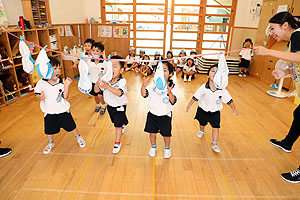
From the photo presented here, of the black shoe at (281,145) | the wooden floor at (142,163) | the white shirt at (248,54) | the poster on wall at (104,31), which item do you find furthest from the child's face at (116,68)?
the white shirt at (248,54)

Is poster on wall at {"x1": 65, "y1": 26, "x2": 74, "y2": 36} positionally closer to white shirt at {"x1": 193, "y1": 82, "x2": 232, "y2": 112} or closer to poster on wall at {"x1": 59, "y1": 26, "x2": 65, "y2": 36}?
poster on wall at {"x1": 59, "y1": 26, "x2": 65, "y2": 36}

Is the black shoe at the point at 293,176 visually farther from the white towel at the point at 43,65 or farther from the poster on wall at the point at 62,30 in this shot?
the poster on wall at the point at 62,30

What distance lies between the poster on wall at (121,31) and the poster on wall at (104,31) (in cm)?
20

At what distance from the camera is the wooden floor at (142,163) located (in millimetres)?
2076

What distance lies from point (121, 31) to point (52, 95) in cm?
513

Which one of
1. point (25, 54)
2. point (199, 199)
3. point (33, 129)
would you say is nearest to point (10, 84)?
point (33, 129)

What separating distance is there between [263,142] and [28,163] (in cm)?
302

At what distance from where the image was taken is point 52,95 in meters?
2.37

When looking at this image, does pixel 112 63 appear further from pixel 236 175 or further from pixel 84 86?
pixel 236 175

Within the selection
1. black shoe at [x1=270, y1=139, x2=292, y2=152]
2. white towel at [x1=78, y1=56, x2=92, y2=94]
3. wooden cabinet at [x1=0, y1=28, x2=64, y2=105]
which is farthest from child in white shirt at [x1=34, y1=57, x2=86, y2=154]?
black shoe at [x1=270, y1=139, x2=292, y2=152]

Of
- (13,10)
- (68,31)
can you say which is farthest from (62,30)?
(13,10)

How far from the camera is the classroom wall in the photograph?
4.18m

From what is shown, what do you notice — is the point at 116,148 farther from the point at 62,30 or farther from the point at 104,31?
the point at 104,31

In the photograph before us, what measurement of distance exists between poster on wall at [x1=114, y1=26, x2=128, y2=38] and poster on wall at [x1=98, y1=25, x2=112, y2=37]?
7.8 inches
